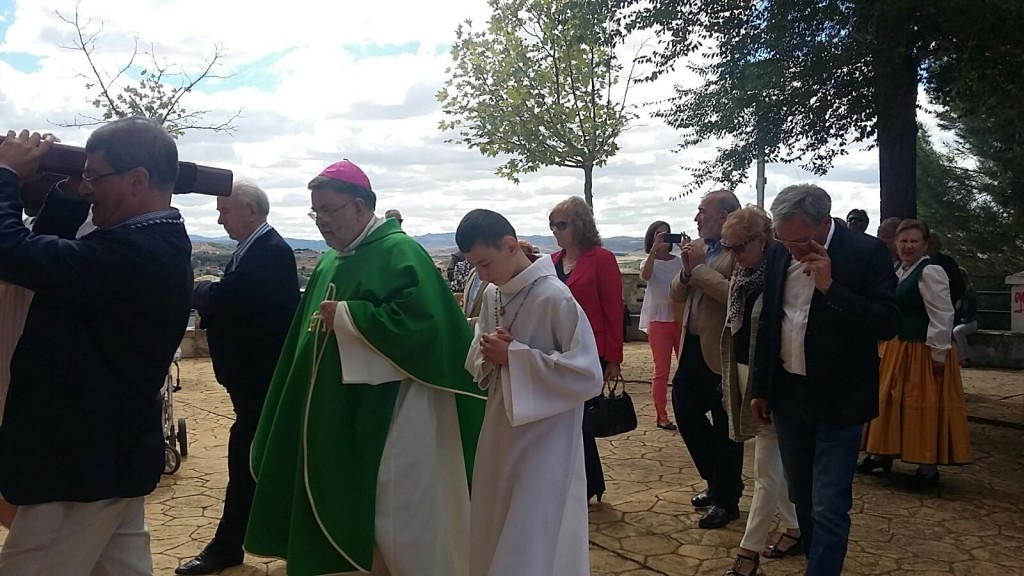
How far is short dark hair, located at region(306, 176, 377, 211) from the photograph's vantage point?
367 centimetres

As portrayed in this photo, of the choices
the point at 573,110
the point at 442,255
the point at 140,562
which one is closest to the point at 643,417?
the point at 442,255

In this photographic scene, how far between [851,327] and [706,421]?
1.90 meters

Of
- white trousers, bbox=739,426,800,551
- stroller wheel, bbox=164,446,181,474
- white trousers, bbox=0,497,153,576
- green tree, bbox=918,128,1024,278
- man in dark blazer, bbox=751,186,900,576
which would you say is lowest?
stroller wheel, bbox=164,446,181,474

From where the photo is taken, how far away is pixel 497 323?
348 cm

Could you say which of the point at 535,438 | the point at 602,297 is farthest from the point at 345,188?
the point at 602,297

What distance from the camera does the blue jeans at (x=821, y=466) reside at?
11.3 ft

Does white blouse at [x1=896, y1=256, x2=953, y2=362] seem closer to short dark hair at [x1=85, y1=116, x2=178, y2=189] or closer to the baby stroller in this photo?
short dark hair at [x1=85, y1=116, x2=178, y2=189]

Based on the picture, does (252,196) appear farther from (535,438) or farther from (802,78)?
(802,78)

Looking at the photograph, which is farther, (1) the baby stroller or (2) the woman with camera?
(2) the woman with camera

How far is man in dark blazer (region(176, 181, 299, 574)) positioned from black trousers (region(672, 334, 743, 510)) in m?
2.29

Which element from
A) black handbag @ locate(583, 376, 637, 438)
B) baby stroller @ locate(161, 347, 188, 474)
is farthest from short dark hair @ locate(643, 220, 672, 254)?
baby stroller @ locate(161, 347, 188, 474)

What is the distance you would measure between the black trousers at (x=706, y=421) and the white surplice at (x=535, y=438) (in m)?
1.87

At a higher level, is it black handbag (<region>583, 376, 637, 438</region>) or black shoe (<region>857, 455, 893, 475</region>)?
black handbag (<region>583, 376, 637, 438</region>)

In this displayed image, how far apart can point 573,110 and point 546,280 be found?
14081mm
